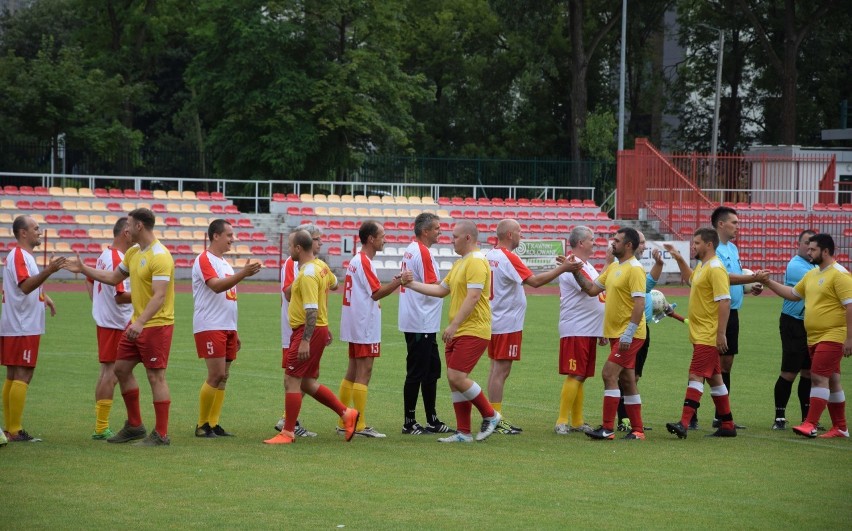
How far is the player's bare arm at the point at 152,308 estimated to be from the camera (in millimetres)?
9109

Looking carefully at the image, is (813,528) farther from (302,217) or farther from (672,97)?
(672,97)

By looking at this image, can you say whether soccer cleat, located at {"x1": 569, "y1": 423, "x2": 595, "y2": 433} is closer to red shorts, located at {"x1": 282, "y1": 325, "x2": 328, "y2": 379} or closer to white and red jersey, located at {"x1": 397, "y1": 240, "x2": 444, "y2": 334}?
white and red jersey, located at {"x1": 397, "y1": 240, "x2": 444, "y2": 334}

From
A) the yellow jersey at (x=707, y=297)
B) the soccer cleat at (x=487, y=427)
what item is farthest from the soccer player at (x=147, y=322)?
the yellow jersey at (x=707, y=297)

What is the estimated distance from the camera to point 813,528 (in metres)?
6.91

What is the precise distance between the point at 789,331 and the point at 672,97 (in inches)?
1810

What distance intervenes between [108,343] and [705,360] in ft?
18.4

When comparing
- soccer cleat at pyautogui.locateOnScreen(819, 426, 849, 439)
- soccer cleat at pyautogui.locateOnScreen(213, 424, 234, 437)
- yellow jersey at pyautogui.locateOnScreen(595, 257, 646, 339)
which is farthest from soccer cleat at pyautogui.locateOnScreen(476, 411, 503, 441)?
soccer cleat at pyautogui.locateOnScreen(819, 426, 849, 439)

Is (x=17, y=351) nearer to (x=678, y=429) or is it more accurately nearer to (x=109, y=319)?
(x=109, y=319)

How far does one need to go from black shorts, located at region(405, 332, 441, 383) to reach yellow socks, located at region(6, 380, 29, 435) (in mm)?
3538

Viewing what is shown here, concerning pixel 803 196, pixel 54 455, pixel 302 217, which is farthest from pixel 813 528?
pixel 803 196

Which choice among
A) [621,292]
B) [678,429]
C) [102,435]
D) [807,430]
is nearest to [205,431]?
[102,435]

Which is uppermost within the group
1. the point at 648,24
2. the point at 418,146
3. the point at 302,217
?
the point at 648,24

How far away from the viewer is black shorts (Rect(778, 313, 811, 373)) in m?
11.2

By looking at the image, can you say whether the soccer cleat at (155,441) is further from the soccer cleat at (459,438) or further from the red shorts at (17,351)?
the soccer cleat at (459,438)
